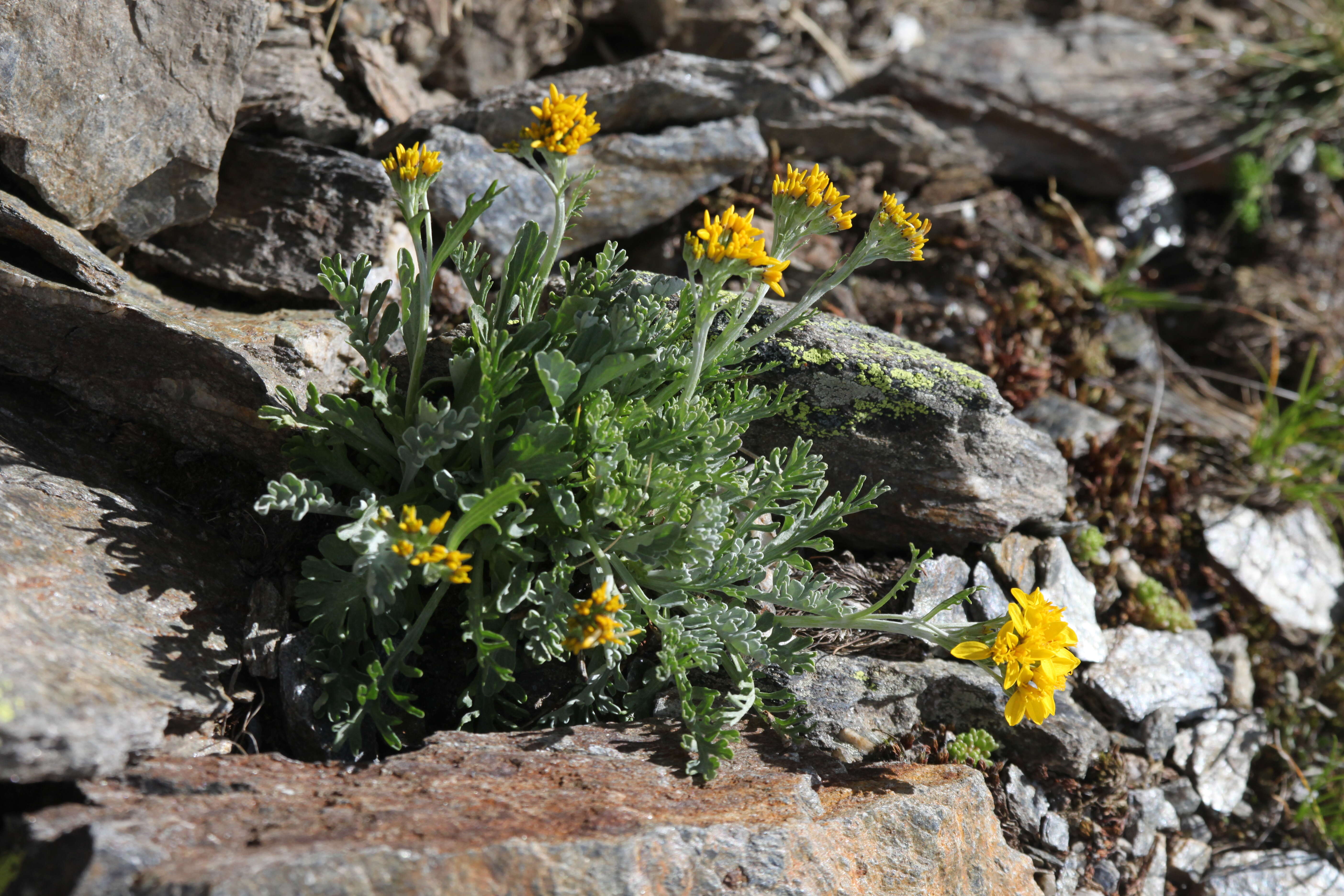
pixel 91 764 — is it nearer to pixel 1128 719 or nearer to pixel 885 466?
pixel 885 466

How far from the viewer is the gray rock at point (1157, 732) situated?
4.48 meters

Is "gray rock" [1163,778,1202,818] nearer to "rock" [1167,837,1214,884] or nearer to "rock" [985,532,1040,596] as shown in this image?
"rock" [1167,837,1214,884]

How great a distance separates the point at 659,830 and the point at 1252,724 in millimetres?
3906

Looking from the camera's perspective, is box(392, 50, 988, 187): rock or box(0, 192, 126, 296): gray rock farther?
box(392, 50, 988, 187): rock

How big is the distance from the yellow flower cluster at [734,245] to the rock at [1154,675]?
289 cm

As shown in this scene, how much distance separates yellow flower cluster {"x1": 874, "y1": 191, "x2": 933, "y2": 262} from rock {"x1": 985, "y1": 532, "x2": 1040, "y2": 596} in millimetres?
1853

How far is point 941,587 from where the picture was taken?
4270mm

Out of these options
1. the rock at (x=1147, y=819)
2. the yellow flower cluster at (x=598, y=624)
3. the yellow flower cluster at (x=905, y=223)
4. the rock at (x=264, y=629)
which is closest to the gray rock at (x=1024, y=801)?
the rock at (x=1147, y=819)

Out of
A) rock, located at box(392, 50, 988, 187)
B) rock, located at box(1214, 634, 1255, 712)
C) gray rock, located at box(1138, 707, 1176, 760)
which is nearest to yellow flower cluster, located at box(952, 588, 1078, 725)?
gray rock, located at box(1138, 707, 1176, 760)

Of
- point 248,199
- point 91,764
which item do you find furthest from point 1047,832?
Answer: point 248,199

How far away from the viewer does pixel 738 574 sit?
3369mm

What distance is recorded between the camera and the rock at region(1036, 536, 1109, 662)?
4.54 meters

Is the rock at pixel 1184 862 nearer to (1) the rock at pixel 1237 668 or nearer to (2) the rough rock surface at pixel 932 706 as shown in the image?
(2) the rough rock surface at pixel 932 706

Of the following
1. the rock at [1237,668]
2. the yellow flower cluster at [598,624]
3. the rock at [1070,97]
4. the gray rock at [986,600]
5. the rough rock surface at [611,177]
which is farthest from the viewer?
the rock at [1070,97]
